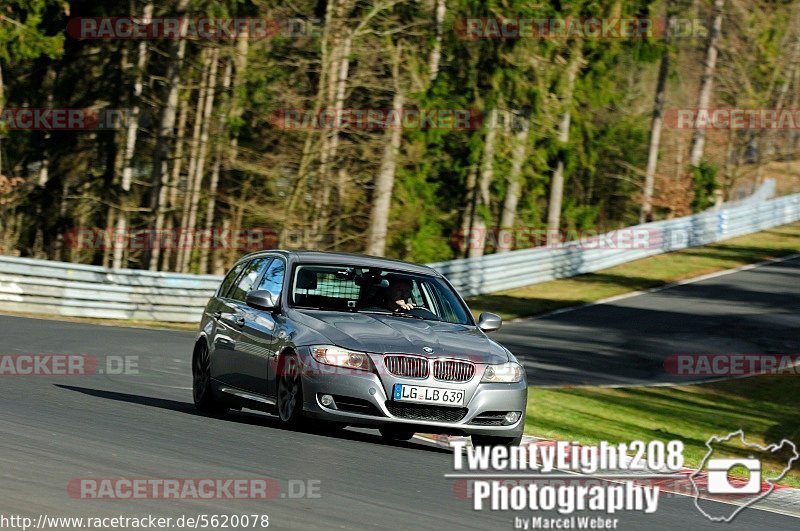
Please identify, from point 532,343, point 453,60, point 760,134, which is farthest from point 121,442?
point 760,134

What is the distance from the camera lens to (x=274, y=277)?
39.7 ft

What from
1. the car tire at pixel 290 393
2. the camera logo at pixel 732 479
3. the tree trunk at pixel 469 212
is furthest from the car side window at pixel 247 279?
the tree trunk at pixel 469 212

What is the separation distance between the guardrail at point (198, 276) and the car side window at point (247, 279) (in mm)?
14012

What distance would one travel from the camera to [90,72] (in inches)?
1644

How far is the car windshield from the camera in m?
11.7

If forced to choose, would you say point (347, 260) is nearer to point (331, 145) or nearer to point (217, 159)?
point (331, 145)

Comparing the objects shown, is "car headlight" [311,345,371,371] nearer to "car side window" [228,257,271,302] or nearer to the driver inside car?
the driver inside car

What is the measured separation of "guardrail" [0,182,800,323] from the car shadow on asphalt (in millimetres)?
12384

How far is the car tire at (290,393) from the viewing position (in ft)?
35.4

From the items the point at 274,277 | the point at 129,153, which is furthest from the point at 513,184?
the point at 274,277

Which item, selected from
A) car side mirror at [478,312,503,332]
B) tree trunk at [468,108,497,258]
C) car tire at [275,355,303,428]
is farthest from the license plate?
tree trunk at [468,108,497,258]

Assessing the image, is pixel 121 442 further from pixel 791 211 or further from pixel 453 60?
Answer: pixel 791 211

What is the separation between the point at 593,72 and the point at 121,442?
37.4 meters

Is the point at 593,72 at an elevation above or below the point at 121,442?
above
